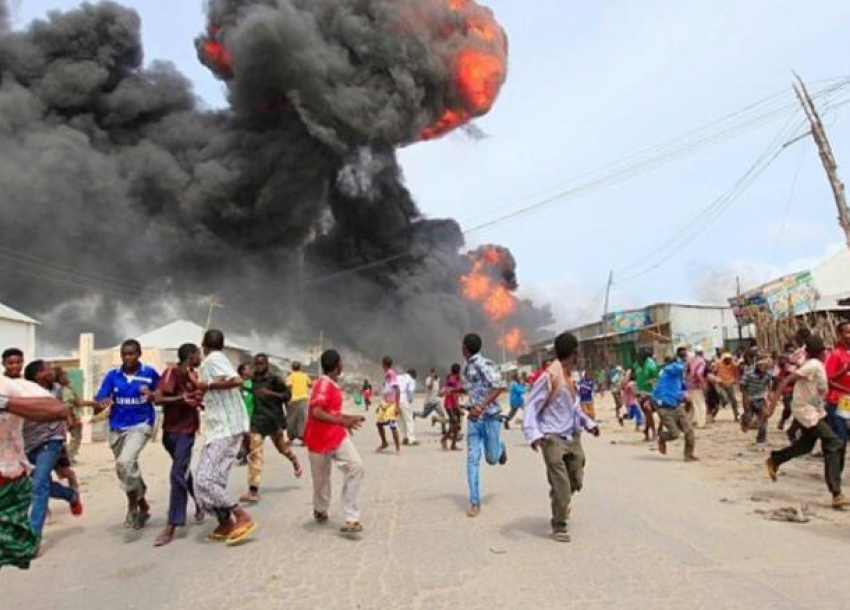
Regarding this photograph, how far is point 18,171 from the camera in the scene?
114 ft

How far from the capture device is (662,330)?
3114 centimetres

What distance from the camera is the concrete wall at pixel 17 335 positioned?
20578 mm

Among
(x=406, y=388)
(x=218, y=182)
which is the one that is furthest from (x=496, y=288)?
(x=406, y=388)

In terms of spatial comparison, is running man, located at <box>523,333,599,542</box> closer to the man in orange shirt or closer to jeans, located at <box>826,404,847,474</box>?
jeans, located at <box>826,404,847,474</box>

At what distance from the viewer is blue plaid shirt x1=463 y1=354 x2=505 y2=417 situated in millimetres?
6098

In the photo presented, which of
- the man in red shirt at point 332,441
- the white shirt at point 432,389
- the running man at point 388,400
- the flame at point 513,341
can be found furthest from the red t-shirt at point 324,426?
the flame at point 513,341

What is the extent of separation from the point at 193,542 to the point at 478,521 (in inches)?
82.5

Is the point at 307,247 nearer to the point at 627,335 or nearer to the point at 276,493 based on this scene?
the point at 627,335

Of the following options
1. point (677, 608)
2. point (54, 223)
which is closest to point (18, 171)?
point (54, 223)

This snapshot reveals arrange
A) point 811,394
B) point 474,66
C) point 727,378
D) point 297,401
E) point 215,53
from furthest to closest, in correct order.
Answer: point 215,53 < point 474,66 < point 727,378 < point 297,401 < point 811,394

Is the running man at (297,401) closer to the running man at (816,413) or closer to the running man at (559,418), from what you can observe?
the running man at (559,418)

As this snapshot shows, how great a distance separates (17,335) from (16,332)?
9 centimetres

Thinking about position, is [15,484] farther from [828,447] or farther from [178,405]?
[828,447]

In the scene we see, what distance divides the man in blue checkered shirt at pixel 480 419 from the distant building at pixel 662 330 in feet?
73.7
